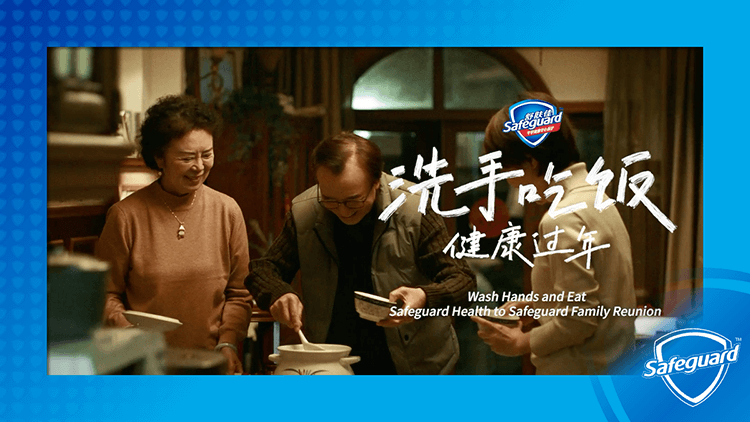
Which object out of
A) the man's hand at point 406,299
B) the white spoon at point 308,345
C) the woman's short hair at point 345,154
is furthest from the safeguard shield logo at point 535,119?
the white spoon at point 308,345

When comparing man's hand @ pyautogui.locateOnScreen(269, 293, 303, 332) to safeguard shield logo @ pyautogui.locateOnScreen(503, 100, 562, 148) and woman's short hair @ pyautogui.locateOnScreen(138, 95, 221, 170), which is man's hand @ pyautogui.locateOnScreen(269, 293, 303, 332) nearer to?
woman's short hair @ pyautogui.locateOnScreen(138, 95, 221, 170)

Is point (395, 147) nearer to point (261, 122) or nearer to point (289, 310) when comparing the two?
point (261, 122)

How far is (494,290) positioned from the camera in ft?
5.85

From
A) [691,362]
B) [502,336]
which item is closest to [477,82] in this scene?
[502,336]

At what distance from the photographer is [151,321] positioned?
178 centimetres

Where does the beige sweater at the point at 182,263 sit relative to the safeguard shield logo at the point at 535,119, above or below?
below

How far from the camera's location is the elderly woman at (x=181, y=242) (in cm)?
178

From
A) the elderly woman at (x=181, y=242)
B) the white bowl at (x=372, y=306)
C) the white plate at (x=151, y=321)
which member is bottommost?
the white plate at (x=151, y=321)

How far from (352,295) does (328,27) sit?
0.67 m

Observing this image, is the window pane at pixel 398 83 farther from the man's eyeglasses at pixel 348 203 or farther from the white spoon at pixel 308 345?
the white spoon at pixel 308 345

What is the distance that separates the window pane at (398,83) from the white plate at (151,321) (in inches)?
27.4

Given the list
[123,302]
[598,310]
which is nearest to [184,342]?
[123,302]

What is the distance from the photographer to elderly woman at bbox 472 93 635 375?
177 cm

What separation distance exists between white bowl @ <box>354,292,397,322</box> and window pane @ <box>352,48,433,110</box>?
1.52 ft
